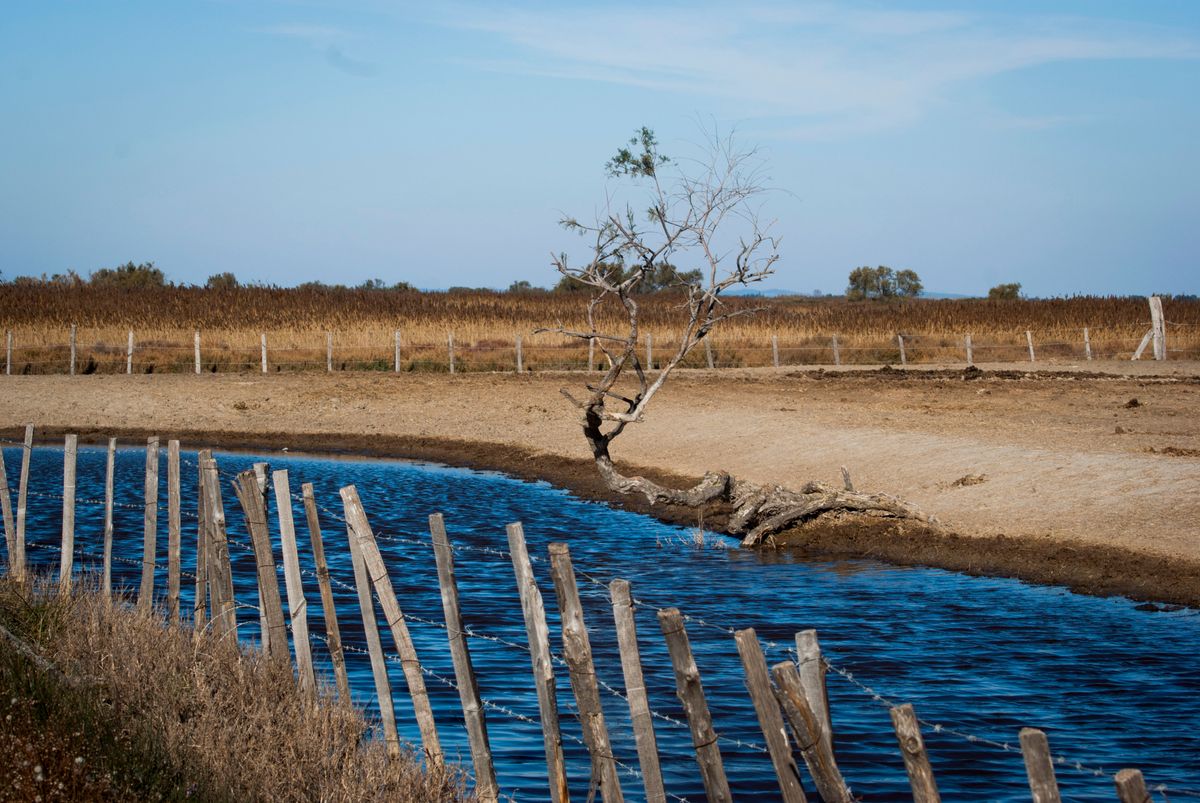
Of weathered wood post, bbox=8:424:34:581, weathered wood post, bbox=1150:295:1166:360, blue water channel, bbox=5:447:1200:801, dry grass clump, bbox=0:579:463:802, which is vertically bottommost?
blue water channel, bbox=5:447:1200:801

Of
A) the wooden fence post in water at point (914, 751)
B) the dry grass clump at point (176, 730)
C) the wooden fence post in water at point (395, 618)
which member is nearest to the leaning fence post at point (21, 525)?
the dry grass clump at point (176, 730)

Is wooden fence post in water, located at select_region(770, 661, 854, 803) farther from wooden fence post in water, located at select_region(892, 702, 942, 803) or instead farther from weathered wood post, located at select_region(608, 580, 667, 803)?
weathered wood post, located at select_region(608, 580, 667, 803)

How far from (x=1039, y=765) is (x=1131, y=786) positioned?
293 millimetres

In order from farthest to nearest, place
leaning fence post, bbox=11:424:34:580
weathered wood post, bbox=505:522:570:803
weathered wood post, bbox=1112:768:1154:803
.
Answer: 1. leaning fence post, bbox=11:424:34:580
2. weathered wood post, bbox=505:522:570:803
3. weathered wood post, bbox=1112:768:1154:803

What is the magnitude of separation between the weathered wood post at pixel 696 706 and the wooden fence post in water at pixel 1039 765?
56.6 inches

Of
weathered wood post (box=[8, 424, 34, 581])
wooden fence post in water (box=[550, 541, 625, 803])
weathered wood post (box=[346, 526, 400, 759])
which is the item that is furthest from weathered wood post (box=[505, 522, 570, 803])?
weathered wood post (box=[8, 424, 34, 581])

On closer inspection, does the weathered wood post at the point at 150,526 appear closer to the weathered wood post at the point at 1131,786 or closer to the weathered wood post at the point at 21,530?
the weathered wood post at the point at 21,530

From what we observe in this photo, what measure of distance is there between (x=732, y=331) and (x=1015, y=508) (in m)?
31.8

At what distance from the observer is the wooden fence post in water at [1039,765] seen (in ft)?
11.2

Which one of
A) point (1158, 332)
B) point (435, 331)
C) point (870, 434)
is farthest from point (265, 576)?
point (435, 331)

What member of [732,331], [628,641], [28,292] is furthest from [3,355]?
[628,641]

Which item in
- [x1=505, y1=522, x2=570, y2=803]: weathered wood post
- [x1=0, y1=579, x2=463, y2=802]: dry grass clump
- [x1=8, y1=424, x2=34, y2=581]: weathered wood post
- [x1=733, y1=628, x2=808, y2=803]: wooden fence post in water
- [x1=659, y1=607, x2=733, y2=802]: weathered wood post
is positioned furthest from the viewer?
[x1=8, y1=424, x2=34, y2=581]: weathered wood post

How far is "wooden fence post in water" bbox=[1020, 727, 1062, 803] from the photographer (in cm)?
342

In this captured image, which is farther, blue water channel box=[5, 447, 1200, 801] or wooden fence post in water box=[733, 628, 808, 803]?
blue water channel box=[5, 447, 1200, 801]
